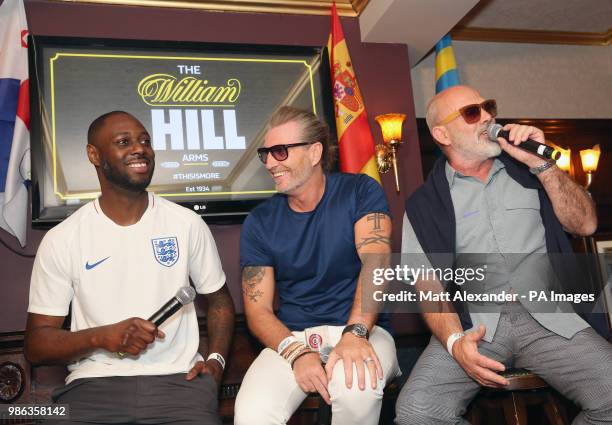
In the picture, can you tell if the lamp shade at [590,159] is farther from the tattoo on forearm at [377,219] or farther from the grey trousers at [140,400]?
the grey trousers at [140,400]

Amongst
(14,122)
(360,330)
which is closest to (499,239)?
(360,330)

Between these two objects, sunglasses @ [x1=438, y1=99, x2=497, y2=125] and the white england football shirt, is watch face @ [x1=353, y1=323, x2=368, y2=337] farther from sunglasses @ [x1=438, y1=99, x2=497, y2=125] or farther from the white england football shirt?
sunglasses @ [x1=438, y1=99, x2=497, y2=125]

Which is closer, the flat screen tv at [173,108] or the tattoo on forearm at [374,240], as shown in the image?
the tattoo on forearm at [374,240]

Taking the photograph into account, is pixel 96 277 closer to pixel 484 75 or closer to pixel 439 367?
pixel 439 367

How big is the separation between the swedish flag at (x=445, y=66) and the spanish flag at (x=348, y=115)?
3.08 ft

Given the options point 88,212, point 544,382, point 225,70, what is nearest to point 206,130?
point 225,70

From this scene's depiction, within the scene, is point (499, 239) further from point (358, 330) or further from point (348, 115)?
point (348, 115)

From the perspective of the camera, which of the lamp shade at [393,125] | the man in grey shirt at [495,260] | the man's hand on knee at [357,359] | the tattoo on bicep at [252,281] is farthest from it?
the lamp shade at [393,125]

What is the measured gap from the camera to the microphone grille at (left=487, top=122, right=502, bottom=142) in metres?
2.45

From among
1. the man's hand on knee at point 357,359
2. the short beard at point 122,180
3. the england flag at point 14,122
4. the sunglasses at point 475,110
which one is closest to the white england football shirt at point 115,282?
the short beard at point 122,180

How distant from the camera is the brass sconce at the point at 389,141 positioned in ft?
12.9

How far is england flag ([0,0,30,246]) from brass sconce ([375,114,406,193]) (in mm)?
2268

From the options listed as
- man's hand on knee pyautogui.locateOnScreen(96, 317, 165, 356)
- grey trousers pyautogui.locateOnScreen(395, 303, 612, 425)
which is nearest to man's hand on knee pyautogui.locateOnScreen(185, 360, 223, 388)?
man's hand on knee pyautogui.locateOnScreen(96, 317, 165, 356)

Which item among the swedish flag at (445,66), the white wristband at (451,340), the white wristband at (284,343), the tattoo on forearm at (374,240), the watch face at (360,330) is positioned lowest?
the white wristband at (451,340)
